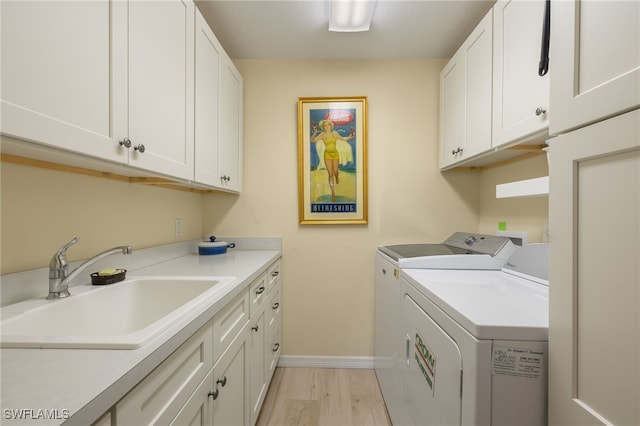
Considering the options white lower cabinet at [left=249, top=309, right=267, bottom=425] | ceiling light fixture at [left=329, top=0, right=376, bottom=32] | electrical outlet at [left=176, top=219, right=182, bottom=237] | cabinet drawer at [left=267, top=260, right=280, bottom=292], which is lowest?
white lower cabinet at [left=249, top=309, right=267, bottom=425]

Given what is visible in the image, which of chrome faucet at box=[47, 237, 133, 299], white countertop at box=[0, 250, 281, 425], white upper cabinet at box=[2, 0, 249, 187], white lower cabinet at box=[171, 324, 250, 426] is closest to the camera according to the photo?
white countertop at box=[0, 250, 281, 425]

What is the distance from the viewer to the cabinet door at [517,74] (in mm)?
1067

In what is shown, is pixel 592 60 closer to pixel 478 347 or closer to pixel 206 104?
pixel 478 347

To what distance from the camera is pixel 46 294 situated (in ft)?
3.08

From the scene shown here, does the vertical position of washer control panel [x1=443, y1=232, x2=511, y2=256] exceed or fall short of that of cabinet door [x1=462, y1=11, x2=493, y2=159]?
it falls short

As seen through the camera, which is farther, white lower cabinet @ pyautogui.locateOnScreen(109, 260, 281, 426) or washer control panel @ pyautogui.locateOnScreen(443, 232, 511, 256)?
washer control panel @ pyautogui.locateOnScreen(443, 232, 511, 256)

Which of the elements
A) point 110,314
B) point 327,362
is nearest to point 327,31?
point 110,314

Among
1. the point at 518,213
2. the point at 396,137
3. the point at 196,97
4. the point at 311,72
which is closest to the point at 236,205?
the point at 196,97

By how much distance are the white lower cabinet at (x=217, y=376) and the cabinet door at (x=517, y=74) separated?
1.50m

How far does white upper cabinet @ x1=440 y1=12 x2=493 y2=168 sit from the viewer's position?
143 centimetres

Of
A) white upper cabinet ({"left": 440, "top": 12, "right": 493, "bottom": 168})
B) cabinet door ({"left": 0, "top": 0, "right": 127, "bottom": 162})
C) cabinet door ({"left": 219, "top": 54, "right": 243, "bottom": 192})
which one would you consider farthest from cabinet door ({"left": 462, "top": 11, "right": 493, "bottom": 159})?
cabinet door ({"left": 0, "top": 0, "right": 127, "bottom": 162})

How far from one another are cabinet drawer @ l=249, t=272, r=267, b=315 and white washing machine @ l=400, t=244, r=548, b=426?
80 cm

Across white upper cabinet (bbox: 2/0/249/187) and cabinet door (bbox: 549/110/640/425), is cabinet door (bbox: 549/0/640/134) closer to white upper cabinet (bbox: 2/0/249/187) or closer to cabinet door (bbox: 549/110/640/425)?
cabinet door (bbox: 549/110/640/425)

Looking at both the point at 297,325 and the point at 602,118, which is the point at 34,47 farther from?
the point at 297,325
